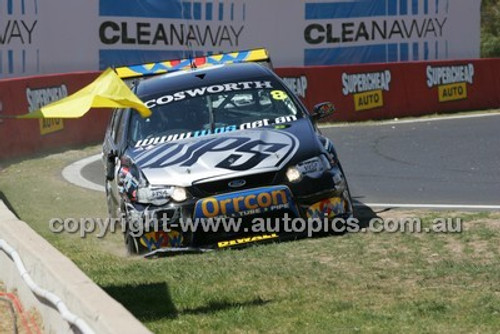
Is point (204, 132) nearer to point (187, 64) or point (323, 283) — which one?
point (187, 64)

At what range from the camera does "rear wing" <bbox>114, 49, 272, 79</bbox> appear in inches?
437

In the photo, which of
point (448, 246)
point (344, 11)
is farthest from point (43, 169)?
point (344, 11)

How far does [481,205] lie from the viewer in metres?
10.6

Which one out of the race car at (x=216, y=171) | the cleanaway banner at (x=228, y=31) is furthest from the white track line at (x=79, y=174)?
the cleanaway banner at (x=228, y=31)

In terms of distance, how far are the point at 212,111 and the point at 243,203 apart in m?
1.60

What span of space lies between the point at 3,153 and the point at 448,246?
1092cm

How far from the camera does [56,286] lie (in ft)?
20.1

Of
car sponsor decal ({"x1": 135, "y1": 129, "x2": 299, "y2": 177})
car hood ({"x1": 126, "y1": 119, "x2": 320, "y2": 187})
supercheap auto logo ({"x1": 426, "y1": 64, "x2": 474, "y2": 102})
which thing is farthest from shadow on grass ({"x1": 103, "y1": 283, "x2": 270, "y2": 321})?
supercheap auto logo ({"x1": 426, "y1": 64, "x2": 474, "y2": 102})

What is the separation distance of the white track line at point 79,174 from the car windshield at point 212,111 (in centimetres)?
384

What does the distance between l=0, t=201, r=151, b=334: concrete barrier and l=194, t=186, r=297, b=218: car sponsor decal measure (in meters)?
1.51

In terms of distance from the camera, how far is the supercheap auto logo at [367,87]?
Answer: 22078mm

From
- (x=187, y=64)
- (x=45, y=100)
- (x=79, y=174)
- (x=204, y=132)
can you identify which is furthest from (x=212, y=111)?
(x=45, y=100)

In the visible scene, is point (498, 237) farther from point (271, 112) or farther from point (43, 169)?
point (43, 169)
